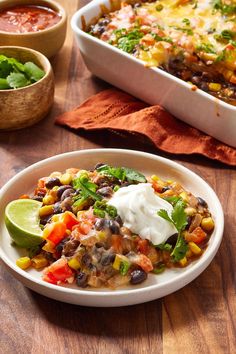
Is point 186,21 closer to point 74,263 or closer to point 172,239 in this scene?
point 172,239

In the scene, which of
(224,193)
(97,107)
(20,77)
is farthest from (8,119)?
(224,193)

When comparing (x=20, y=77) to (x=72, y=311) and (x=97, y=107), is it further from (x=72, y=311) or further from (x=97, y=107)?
(x=72, y=311)

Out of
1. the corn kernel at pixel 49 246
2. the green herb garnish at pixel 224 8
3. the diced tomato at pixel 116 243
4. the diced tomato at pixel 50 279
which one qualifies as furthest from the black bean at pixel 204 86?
the diced tomato at pixel 50 279

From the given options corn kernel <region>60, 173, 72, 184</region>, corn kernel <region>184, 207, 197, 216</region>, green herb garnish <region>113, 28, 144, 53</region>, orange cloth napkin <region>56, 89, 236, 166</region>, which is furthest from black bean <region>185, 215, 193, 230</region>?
green herb garnish <region>113, 28, 144, 53</region>

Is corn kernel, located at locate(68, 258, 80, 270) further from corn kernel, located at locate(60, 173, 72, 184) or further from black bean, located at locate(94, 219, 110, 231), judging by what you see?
corn kernel, located at locate(60, 173, 72, 184)

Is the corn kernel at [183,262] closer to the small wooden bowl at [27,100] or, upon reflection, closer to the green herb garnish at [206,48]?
the small wooden bowl at [27,100]
